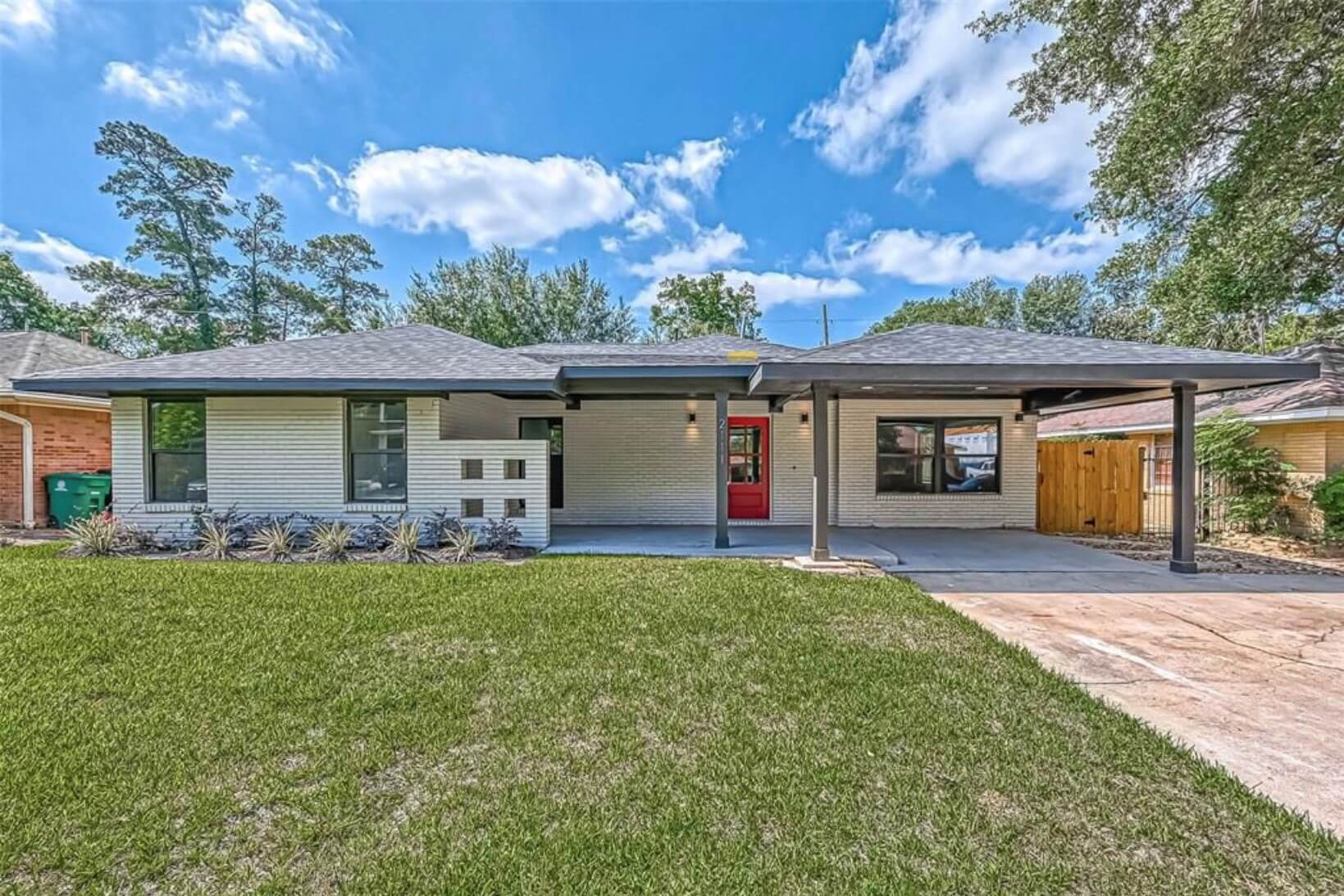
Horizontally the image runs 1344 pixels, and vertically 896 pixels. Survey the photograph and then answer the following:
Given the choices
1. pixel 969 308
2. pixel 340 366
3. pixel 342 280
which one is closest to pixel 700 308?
pixel 969 308

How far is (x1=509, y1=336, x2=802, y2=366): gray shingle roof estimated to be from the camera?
30.5ft

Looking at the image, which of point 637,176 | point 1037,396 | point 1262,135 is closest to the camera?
point 1262,135

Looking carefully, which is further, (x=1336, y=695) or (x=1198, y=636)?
(x=1198, y=636)

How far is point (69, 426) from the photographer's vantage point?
406 inches

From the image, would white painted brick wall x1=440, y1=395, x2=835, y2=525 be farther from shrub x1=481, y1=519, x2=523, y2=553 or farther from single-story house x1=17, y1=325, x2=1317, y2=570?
shrub x1=481, y1=519, x2=523, y2=553

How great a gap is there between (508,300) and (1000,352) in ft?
70.0

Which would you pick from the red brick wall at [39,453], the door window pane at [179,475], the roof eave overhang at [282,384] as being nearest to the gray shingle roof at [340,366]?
the roof eave overhang at [282,384]

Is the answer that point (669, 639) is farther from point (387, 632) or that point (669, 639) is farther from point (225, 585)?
point (225, 585)

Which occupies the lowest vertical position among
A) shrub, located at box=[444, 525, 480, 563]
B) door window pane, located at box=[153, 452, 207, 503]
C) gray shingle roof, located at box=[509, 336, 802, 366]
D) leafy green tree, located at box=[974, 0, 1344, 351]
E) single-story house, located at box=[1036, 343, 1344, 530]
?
shrub, located at box=[444, 525, 480, 563]

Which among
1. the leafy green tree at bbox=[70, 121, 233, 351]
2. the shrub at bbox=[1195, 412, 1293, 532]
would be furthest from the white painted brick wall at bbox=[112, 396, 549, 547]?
the leafy green tree at bbox=[70, 121, 233, 351]

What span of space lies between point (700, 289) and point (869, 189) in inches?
495

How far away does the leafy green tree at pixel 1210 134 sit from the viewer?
7.44 meters

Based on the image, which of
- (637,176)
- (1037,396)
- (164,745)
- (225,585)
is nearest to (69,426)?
(225,585)

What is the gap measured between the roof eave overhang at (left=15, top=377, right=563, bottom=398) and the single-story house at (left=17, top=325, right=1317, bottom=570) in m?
0.03
